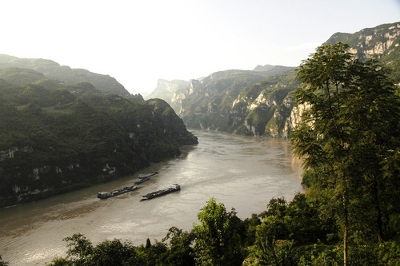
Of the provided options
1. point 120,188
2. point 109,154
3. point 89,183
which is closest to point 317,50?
point 120,188

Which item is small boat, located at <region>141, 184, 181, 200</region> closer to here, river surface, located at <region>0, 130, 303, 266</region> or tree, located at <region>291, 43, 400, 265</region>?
river surface, located at <region>0, 130, 303, 266</region>

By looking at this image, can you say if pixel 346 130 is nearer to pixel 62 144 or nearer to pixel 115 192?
pixel 115 192

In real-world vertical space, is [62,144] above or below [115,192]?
above

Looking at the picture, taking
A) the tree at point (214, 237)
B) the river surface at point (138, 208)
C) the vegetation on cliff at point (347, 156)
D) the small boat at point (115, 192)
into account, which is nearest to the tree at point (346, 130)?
the vegetation on cliff at point (347, 156)

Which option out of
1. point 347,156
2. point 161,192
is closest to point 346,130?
point 347,156

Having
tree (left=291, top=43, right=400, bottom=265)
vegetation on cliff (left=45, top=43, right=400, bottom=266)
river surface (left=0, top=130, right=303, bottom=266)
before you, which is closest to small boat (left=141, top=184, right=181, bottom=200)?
river surface (left=0, top=130, right=303, bottom=266)

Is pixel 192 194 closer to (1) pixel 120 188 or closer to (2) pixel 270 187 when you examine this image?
(2) pixel 270 187

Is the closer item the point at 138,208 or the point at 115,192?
the point at 138,208
